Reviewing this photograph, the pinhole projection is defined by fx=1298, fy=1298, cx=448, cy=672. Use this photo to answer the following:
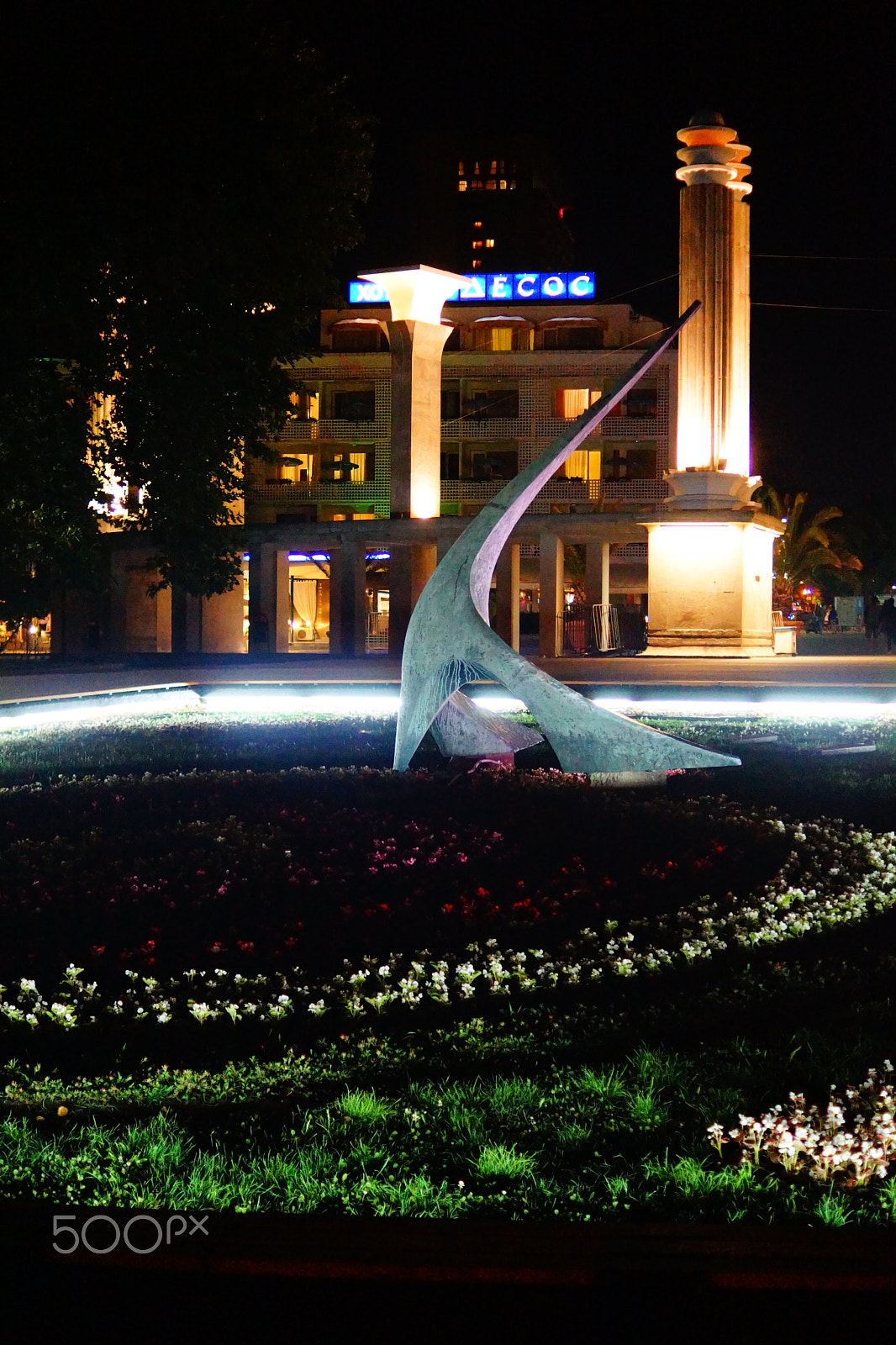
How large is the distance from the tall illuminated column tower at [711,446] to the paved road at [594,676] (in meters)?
1.24

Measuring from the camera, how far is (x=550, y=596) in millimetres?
33906

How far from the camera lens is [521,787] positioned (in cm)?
930

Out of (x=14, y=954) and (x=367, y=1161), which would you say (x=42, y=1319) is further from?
(x=14, y=954)

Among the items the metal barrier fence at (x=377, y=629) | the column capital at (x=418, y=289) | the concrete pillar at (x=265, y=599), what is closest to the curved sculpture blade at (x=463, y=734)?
the column capital at (x=418, y=289)

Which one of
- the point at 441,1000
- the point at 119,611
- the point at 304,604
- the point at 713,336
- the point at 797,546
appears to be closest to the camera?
the point at 441,1000

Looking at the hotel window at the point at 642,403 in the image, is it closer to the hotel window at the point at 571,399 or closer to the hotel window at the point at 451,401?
the hotel window at the point at 571,399

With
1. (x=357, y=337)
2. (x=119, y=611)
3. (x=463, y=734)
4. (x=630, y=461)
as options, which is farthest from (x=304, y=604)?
(x=463, y=734)

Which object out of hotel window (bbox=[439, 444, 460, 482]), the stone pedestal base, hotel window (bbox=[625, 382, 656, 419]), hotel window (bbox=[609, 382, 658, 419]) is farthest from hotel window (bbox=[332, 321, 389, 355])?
the stone pedestal base

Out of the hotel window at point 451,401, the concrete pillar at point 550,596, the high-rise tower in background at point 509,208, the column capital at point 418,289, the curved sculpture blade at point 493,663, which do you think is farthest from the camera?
the high-rise tower in background at point 509,208

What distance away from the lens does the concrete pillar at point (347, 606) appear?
34375 mm

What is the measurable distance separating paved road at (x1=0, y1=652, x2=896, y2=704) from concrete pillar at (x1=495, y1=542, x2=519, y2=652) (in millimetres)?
2003

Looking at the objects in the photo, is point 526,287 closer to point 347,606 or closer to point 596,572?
point 596,572

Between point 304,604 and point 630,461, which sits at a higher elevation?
point 630,461

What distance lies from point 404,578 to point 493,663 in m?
22.4
